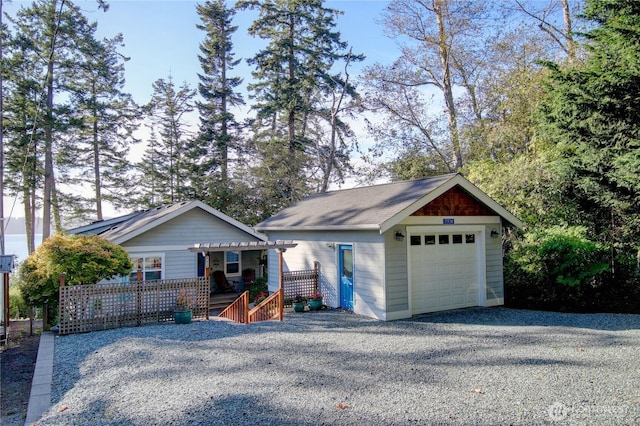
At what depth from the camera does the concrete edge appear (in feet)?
15.8

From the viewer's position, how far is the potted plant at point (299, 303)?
11.6 m

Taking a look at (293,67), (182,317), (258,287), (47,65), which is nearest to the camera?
(182,317)

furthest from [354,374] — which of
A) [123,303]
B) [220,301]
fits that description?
[220,301]

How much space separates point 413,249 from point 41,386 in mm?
7979

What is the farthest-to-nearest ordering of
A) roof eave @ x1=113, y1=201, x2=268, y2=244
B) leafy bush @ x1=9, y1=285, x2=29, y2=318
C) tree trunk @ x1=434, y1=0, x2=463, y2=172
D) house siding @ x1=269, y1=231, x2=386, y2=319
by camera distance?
tree trunk @ x1=434, y1=0, x2=463, y2=172
leafy bush @ x1=9, y1=285, x2=29, y2=318
roof eave @ x1=113, y1=201, x2=268, y2=244
house siding @ x1=269, y1=231, x2=386, y2=319

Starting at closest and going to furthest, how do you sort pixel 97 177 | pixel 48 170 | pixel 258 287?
pixel 258 287
pixel 48 170
pixel 97 177

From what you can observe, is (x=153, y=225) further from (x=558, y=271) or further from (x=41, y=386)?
(x=558, y=271)

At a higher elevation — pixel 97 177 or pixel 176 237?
pixel 97 177

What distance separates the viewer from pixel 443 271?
426 inches

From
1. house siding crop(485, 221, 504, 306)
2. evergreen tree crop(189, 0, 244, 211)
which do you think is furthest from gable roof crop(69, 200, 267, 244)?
evergreen tree crop(189, 0, 244, 211)

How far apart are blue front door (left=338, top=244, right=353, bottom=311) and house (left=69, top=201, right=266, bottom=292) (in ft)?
10.0

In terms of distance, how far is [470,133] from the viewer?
1961cm

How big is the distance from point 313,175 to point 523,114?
39.7 feet

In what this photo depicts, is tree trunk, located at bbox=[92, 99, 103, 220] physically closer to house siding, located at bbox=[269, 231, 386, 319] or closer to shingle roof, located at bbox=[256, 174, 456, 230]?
shingle roof, located at bbox=[256, 174, 456, 230]
